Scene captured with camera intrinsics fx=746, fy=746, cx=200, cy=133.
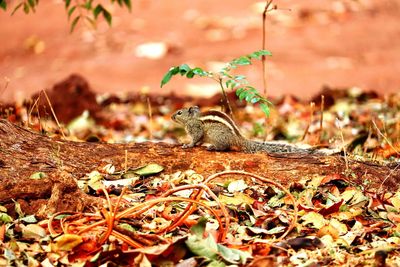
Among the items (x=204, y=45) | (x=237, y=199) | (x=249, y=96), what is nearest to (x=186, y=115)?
(x=249, y=96)

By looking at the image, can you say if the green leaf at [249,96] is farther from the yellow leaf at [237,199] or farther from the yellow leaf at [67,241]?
the yellow leaf at [67,241]

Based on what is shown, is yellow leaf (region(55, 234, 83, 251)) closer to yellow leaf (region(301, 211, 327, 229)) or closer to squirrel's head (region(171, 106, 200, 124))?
yellow leaf (region(301, 211, 327, 229))

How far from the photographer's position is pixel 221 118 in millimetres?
6336

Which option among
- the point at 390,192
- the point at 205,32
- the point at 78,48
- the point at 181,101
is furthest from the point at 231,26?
the point at 390,192

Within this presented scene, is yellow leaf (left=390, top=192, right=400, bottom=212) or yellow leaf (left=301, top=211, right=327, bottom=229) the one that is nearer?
yellow leaf (left=301, top=211, right=327, bottom=229)

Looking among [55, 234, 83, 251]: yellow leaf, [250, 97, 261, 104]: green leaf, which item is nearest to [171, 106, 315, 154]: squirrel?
[250, 97, 261, 104]: green leaf

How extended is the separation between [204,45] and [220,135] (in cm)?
838

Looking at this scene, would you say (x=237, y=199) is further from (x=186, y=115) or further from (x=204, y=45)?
(x=204, y=45)

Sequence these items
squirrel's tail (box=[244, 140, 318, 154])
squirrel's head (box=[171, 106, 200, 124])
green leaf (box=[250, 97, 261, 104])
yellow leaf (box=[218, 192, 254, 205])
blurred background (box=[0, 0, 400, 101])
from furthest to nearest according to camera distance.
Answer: blurred background (box=[0, 0, 400, 101])
squirrel's head (box=[171, 106, 200, 124])
squirrel's tail (box=[244, 140, 318, 154])
green leaf (box=[250, 97, 261, 104])
yellow leaf (box=[218, 192, 254, 205])

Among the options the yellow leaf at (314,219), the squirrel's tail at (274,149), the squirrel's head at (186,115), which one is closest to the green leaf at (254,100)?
the squirrel's tail at (274,149)

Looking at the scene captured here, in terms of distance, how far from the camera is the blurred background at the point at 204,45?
1243cm

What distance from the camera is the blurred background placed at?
1243cm

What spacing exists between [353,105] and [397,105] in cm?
71

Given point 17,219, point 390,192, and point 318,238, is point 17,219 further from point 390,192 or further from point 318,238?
point 390,192
